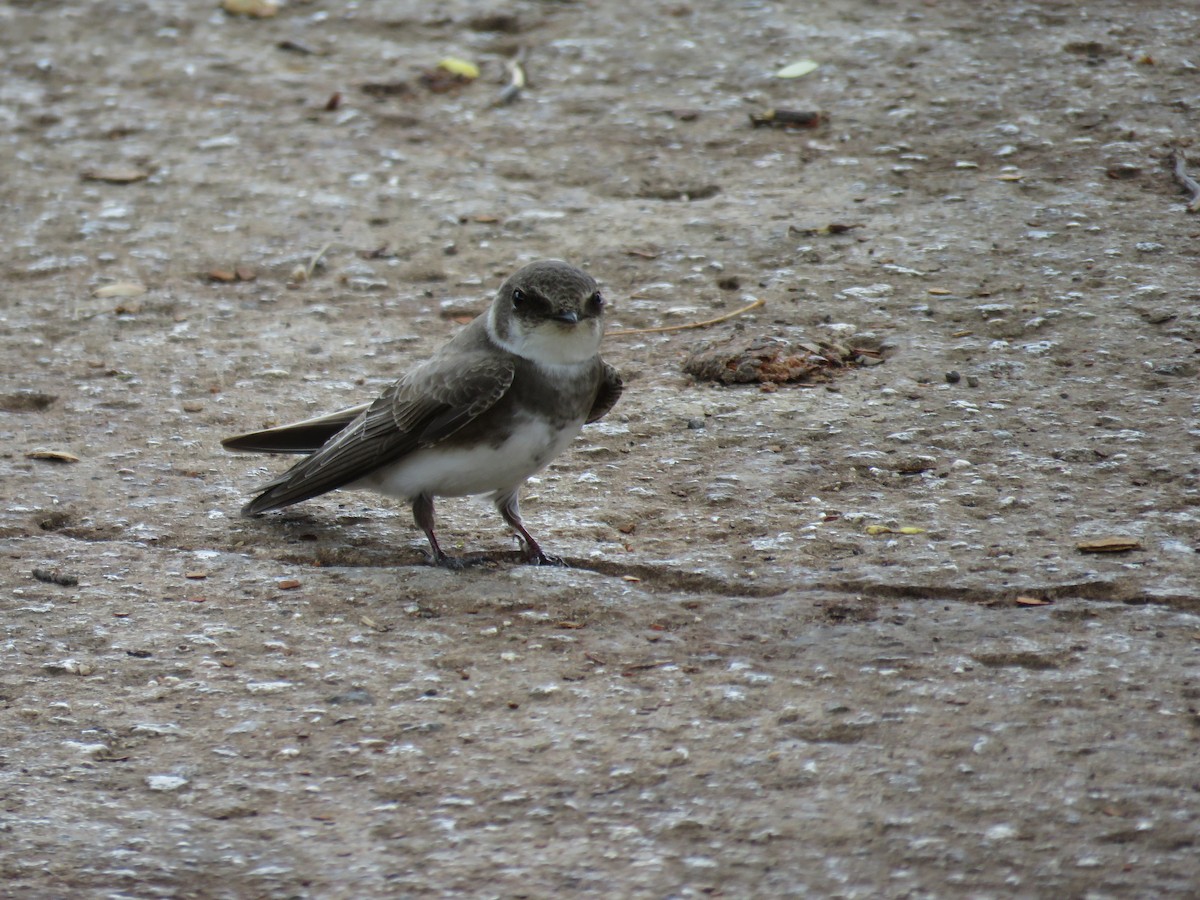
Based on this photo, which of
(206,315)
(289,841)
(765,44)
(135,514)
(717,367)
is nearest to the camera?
(289,841)

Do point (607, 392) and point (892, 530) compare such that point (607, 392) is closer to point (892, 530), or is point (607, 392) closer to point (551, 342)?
point (551, 342)

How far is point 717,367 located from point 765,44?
3.10m

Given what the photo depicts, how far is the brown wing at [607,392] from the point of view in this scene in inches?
180

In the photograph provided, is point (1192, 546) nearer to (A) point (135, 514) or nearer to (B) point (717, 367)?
(B) point (717, 367)

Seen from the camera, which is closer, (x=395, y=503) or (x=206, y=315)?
(x=395, y=503)

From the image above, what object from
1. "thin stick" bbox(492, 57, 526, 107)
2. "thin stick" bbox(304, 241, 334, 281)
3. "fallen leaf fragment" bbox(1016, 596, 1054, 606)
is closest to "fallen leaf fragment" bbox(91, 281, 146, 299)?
"thin stick" bbox(304, 241, 334, 281)

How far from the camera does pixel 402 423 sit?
4449 millimetres

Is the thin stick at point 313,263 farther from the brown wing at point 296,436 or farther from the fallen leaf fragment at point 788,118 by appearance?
the fallen leaf fragment at point 788,118

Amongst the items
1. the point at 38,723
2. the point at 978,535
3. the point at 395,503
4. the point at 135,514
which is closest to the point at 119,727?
the point at 38,723

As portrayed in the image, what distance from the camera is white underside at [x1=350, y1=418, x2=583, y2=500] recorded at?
429cm

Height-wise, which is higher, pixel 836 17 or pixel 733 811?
pixel 836 17

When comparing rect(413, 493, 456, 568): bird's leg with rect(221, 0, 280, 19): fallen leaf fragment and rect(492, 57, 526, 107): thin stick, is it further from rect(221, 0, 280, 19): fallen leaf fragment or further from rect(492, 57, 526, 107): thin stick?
rect(221, 0, 280, 19): fallen leaf fragment

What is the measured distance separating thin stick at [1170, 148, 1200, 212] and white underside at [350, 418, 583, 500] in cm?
301

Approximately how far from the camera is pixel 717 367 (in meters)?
5.36
